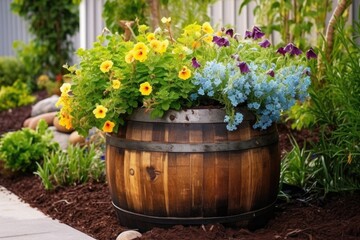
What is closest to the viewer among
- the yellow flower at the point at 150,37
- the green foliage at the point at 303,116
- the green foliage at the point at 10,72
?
the yellow flower at the point at 150,37

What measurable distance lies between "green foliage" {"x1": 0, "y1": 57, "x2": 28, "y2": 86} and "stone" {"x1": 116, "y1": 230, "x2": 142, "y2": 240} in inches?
377

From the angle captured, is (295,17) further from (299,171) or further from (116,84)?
(116,84)

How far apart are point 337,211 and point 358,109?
2.14 ft

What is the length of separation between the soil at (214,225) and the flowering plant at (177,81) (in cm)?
59

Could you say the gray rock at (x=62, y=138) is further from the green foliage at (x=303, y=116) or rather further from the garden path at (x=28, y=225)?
the green foliage at (x=303, y=116)

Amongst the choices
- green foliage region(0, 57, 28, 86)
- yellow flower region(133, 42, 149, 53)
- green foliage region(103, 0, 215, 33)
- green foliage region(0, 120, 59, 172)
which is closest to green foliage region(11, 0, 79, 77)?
green foliage region(0, 57, 28, 86)

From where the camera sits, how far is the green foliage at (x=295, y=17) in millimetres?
6395

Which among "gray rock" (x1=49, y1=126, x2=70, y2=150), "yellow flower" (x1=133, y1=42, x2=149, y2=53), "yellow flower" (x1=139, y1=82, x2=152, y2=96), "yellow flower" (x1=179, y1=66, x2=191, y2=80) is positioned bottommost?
"gray rock" (x1=49, y1=126, x2=70, y2=150)

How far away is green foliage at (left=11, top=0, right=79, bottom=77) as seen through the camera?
13281 millimetres

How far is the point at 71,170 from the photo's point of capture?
218 inches

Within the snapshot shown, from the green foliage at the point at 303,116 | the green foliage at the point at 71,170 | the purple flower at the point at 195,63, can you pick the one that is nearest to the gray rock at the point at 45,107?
the green foliage at the point at 71,170

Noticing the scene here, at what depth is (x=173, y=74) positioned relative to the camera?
396 cm

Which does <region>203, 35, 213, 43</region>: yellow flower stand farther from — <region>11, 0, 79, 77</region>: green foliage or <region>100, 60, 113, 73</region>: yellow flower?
<region>11, 0, 79, 77</region>: green foliage

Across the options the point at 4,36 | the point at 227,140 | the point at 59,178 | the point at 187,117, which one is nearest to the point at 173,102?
the point at 187,117
